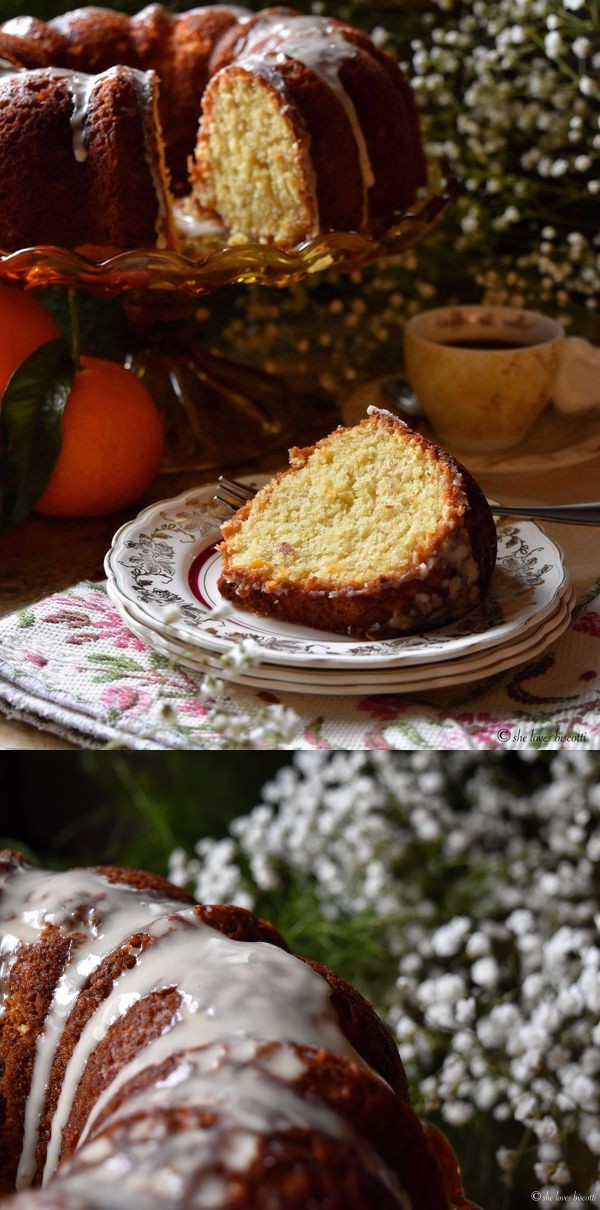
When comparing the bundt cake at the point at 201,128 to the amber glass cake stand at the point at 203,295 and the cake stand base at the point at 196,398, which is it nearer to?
the amber glass cake stand at the point at 203,295

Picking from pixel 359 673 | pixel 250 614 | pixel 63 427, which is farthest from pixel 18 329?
pixel 359 673

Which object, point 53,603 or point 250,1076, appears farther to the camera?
point 53,603

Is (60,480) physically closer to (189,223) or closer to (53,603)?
(53,603)

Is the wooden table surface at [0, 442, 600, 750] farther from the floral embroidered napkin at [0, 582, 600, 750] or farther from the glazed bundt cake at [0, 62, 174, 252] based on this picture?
the glazed bundt cake at [0, 62, 174, 252]

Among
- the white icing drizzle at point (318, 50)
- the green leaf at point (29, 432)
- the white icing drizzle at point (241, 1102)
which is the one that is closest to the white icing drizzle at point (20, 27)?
the white icing drizzle at point (318, 50)

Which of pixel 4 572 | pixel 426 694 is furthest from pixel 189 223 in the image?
pixel 426 694

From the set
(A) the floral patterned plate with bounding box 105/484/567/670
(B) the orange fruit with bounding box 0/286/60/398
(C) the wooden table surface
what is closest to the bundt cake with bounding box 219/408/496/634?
(A) the floral patterned plate with bounding box 105/484/567/670
